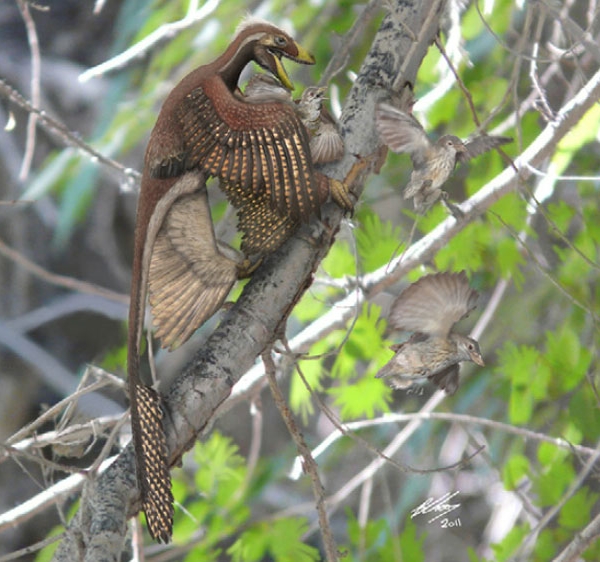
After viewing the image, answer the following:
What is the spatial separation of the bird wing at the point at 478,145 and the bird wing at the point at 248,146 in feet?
0.43

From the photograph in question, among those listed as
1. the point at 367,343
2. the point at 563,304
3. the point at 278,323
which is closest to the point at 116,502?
the point at 278,323

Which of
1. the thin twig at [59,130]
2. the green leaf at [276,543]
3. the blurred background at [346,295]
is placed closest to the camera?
the thin twig at [59,130]

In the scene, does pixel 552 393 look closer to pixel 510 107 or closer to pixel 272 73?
pixel 510 107

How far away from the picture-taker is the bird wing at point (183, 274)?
2.40 feet

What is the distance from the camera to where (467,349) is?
0.73m

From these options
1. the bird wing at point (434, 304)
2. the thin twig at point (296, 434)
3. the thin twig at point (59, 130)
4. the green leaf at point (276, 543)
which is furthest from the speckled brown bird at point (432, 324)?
the green leaf at point (276, 543)

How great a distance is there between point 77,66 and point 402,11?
5.95ft

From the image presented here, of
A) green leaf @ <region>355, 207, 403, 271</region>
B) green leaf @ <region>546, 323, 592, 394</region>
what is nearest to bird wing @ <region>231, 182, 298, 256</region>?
green leaf @ <region>355, 207, 403, 271</region>

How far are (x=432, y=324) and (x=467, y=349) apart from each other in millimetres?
34

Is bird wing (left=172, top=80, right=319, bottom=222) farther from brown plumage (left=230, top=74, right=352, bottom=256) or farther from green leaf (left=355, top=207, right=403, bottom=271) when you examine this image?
green leaf (left=355, top=207, right=403, bottom=271)

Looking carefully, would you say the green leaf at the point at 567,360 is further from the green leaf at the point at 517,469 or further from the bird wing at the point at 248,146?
the bird wing at the point at 248,146

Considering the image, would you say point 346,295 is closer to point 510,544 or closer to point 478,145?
point 510,544

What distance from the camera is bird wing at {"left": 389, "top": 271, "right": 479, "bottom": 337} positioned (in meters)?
0.72

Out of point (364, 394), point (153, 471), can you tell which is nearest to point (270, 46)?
point (153, 471)
